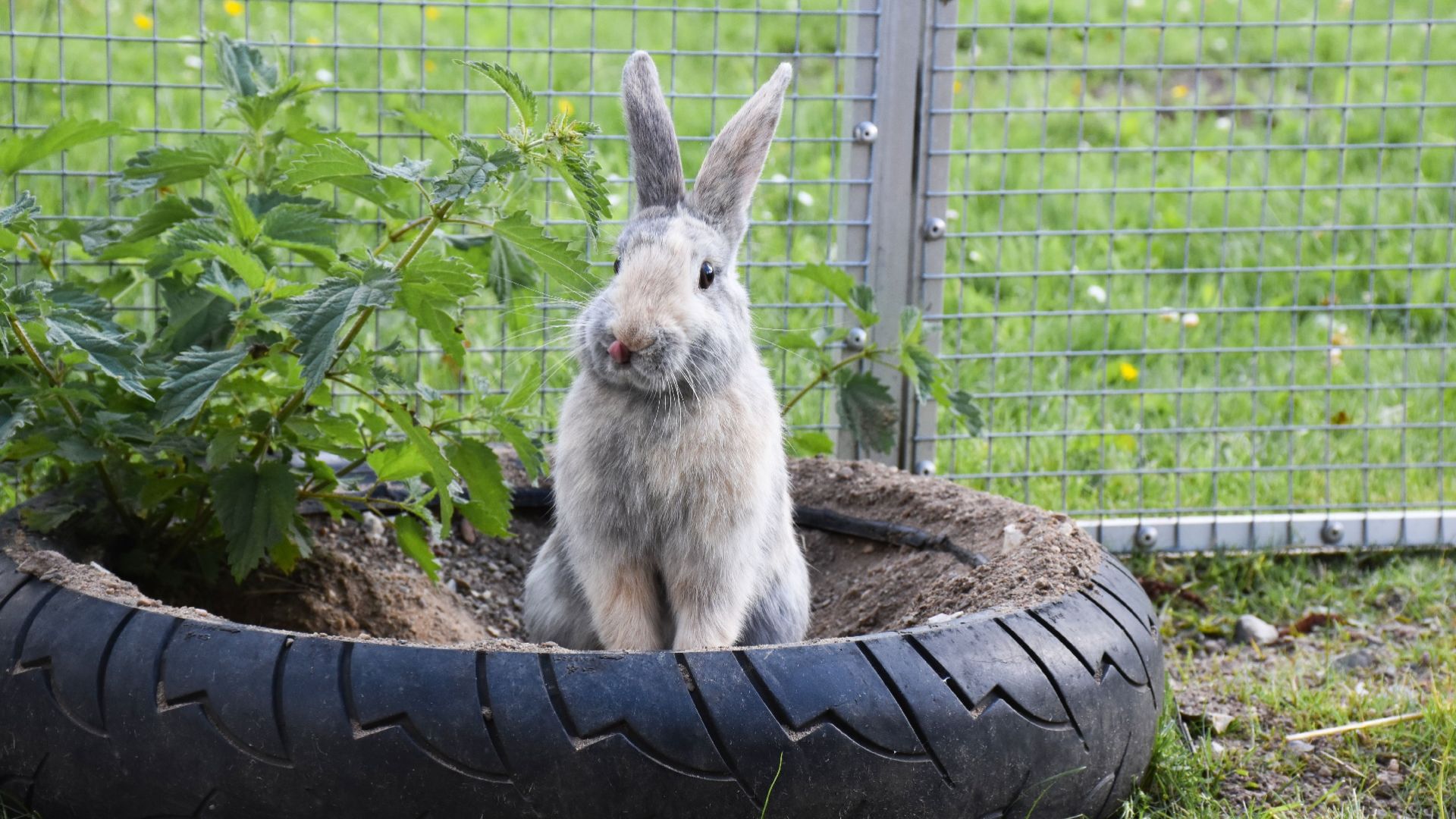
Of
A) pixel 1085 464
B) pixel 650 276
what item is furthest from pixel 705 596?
pixel 1085 464

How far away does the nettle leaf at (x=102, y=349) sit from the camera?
2.17 m

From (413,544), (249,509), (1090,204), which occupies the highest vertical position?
(1090,204)

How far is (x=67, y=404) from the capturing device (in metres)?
2.44

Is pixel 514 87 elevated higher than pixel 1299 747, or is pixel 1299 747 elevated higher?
pixel 514 87

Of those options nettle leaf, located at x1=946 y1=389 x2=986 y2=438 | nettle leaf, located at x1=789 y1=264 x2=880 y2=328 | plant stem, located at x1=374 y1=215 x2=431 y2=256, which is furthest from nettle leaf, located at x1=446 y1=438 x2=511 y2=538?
nettle leaf, located at x1=946 y1=389 x2=986 y2=438

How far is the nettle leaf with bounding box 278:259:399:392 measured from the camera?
2064mm

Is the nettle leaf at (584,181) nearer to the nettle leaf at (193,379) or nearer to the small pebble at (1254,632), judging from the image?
the nettle leaf at (193,379)

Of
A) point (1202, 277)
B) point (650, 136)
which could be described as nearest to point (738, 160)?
point (650, 136)

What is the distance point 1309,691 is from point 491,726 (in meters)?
1.91

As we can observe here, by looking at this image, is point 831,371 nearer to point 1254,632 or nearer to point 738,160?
point 738,160

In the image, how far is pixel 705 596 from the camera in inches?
101

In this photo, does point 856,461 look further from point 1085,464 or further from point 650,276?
point 650,276

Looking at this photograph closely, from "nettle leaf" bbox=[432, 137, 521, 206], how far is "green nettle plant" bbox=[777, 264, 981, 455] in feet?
3.82

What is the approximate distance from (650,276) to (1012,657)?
85 centimetres
